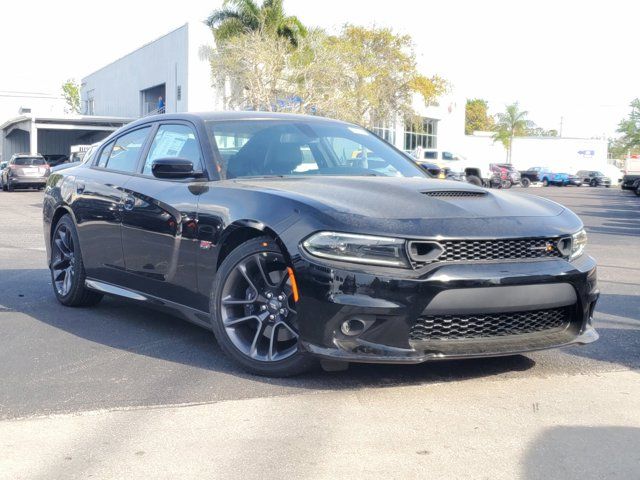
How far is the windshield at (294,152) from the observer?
540 centimetres

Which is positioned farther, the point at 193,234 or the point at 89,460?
the point at 193,234

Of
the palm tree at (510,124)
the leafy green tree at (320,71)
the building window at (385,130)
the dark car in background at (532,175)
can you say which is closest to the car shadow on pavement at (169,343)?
the leafy green tree at (320,71)

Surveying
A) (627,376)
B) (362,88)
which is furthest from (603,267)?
(362,88)

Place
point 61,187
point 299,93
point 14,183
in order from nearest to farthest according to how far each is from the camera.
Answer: point 61,187 → point 14,183 → point 299,93

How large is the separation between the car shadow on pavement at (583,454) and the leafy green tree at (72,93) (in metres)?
91.2

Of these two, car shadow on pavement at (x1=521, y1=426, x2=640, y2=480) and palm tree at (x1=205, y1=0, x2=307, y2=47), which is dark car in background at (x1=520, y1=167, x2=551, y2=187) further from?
car shadow on pavement at (x1=521, y1=426, x2=640, y2=480)

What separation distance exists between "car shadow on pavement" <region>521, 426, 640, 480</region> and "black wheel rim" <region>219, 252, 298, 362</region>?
55.5 inches

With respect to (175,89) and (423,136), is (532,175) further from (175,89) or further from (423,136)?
(175,89)

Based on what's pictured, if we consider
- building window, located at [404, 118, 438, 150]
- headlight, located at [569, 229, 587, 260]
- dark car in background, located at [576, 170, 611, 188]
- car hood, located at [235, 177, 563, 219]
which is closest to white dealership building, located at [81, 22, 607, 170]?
building window, located at [404, 118, 438, 150]

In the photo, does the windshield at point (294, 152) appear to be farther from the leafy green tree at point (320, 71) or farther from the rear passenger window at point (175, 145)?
the leafy green tree at point (320, 71)

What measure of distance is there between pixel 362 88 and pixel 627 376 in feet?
135

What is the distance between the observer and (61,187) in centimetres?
704

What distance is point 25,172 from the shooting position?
35312mm

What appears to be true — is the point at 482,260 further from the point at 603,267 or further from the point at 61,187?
the point at 603,267
